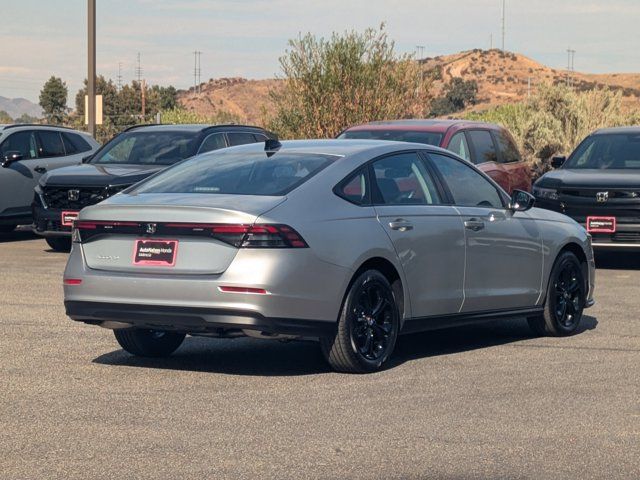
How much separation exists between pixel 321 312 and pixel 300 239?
49 centimetres

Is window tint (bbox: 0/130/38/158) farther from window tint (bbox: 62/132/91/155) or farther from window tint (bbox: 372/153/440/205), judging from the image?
window tint (bbox: 372/153/440/205)

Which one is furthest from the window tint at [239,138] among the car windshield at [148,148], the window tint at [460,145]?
the window tint at [460,145]

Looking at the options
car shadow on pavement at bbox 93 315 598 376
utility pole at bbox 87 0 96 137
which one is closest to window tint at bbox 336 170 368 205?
car shadow on pavement at bbox 93 315 598 376

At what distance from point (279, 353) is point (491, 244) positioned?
1794 millimetres

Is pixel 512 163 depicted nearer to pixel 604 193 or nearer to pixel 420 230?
pixel 604 193

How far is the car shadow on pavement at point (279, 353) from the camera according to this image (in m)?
9.25

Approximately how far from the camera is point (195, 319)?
8.35m

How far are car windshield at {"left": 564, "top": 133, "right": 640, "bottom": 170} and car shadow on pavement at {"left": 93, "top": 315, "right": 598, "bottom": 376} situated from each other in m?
6.93

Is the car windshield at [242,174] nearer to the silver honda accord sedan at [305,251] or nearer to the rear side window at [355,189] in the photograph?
the silver honda accord sedan at [305,251]

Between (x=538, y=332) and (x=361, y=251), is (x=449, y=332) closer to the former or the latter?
(x=538, y=332)

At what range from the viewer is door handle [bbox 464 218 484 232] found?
32.7ft

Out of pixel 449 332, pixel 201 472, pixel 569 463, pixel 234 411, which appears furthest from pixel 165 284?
pixel 449 332

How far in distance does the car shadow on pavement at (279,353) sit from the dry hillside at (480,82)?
370 feet

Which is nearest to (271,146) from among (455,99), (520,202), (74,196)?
(520,202)
